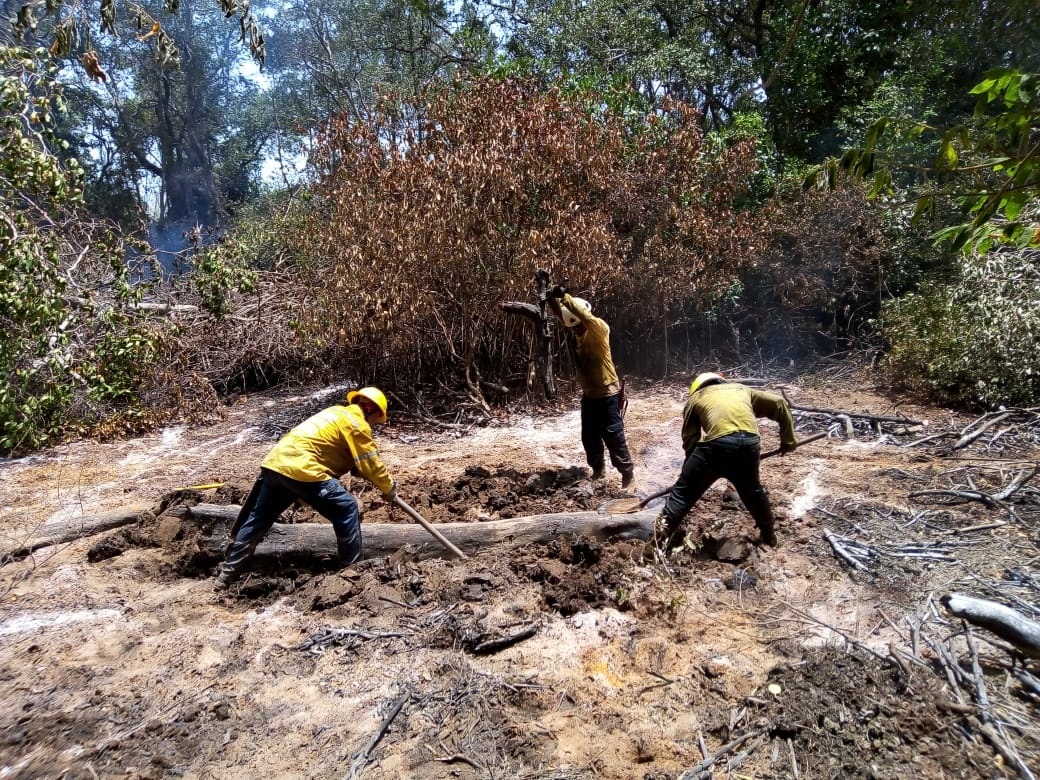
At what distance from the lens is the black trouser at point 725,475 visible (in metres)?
4.10

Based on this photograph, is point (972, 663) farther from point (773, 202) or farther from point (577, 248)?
point (773, 202)

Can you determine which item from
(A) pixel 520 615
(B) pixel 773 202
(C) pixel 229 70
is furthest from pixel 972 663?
(C) pixel 229 70

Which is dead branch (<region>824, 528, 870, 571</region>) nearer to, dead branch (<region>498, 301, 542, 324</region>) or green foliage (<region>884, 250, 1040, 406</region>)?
dead branch (<region>498, 301, 542, 324</region>)

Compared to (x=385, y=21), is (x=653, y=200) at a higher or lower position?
lower

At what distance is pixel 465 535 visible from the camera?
4629 millimetres

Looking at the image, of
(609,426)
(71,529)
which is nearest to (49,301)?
(71,529)

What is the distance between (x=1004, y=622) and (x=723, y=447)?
65.8 inches

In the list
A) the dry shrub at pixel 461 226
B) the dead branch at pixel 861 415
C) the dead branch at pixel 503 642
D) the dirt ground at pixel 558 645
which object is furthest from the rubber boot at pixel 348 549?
the dead branch at pixel 861 415

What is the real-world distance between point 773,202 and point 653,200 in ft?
6.76

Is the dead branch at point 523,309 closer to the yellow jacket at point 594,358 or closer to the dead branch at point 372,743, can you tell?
the yellow jacket at point 594,358

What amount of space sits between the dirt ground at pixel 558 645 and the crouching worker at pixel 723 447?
24cm

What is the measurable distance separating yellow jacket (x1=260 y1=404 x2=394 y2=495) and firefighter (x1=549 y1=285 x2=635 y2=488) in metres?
2.09

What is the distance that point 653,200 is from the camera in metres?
10.8

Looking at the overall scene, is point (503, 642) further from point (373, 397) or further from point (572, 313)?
point (572, 313)
